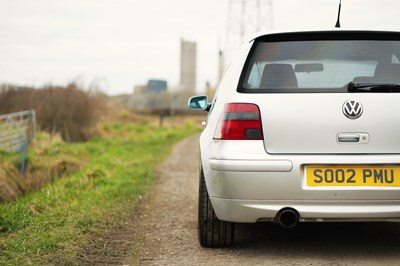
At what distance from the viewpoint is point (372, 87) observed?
14.0ft

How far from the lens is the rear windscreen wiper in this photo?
425 cm

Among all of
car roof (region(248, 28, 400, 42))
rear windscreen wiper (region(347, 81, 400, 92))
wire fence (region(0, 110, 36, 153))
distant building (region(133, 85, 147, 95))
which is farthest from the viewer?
distant building (region(133, 85, 147, 95))

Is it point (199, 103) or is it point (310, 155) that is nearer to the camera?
point (310, 155)

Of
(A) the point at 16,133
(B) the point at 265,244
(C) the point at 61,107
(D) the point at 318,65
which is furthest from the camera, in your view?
(C) the point at 61,107

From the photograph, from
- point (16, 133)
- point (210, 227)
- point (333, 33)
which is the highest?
point (333, 33)

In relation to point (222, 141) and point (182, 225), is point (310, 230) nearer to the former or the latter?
point (182, 225)

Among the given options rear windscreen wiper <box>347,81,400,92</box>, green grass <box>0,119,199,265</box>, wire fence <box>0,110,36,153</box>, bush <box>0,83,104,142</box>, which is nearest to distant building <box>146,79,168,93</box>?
bush <box>0,83,104,142</box>

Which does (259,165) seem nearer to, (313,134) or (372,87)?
(313,134)

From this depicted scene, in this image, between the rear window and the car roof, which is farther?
the car roof

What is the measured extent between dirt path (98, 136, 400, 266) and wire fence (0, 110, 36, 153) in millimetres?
9101

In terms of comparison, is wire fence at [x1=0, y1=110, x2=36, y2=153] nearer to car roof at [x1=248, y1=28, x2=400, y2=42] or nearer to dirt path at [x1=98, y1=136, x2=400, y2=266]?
dirt path at [x1=98, y1=136, x2=400, y2=266]

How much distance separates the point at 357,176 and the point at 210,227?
1.18 m

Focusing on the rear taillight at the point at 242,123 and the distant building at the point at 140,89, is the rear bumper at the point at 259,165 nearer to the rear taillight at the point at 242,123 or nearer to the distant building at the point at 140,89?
the rear taillight at the point at 242,123

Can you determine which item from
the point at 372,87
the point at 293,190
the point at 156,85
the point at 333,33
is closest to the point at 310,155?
the point at 293,190
